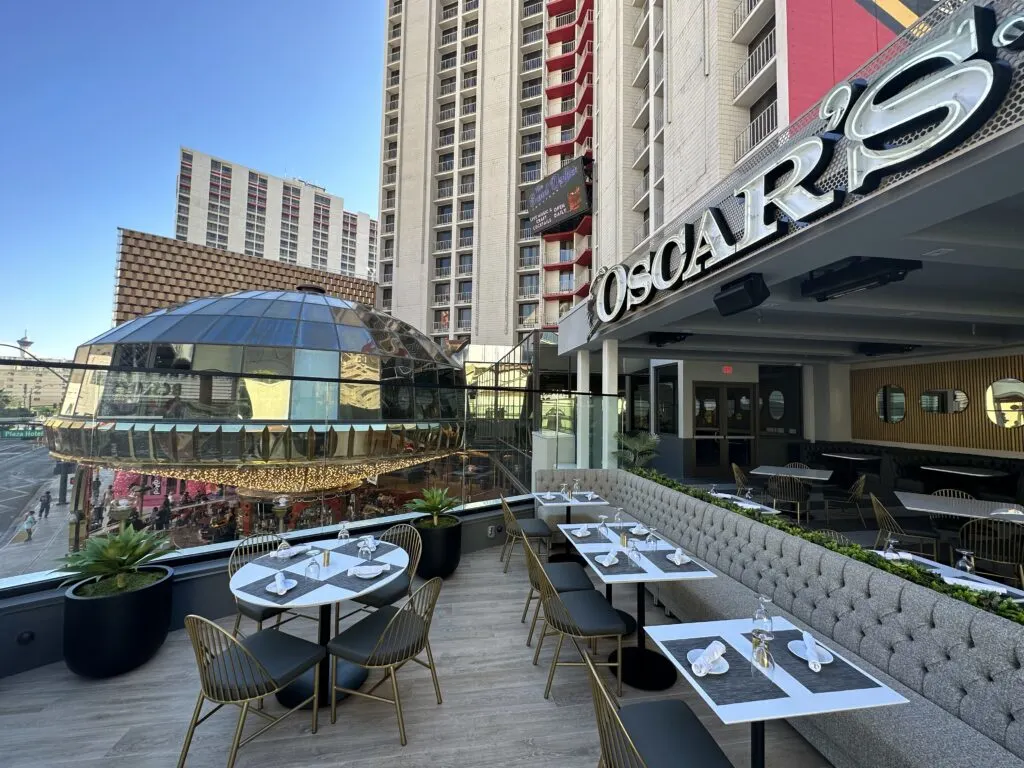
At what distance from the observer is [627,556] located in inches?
146

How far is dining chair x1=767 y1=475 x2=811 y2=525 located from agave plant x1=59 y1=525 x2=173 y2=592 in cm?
879

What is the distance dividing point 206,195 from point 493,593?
89065mm

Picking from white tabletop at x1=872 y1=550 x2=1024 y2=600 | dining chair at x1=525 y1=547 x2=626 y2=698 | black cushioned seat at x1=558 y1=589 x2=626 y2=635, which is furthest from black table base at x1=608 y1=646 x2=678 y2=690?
white tabletop at x1=872 y1=550 x2=1024 y2=600

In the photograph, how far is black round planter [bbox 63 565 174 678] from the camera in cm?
318

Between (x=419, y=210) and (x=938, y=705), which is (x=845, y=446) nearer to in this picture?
(x=938, y=705)

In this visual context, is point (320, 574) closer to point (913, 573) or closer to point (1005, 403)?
point (913, 573)

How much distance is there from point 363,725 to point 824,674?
2.77m

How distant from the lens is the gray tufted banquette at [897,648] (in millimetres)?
1967

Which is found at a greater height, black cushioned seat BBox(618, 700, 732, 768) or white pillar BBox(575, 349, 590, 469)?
white pillar BBox(575, 349, 590, 469)

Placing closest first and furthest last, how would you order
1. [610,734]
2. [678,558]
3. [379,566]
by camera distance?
[610,734] < [379,566] < [678,558]

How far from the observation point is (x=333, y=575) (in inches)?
125

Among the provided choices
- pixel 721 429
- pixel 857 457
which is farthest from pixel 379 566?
pixel 857 457

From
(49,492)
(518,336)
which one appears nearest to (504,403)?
(49,492)

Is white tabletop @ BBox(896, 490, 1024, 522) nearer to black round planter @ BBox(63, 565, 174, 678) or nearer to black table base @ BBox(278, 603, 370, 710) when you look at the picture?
black table base @ BBox(278, 603, 370, 710)
